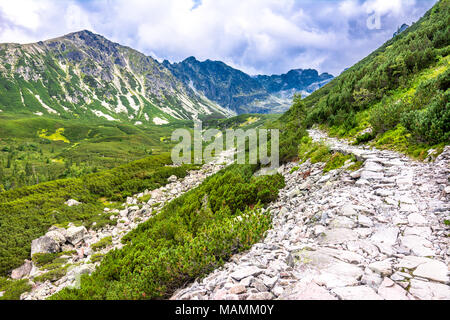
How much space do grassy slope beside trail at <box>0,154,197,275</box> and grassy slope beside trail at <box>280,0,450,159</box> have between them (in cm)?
2386

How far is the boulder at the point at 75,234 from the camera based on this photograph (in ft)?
57.3

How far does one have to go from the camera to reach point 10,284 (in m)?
12.8

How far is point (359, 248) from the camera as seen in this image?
13.2ft

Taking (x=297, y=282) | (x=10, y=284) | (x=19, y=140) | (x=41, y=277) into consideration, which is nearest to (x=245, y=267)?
(x=297, y=282)

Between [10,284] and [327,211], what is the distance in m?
19.0

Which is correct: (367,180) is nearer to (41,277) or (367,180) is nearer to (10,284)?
(41,277)

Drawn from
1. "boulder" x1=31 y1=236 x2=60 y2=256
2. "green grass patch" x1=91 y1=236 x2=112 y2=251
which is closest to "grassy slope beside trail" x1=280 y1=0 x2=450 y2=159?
"green grass patch" x1=91 y1=236 x2=112 y2=251

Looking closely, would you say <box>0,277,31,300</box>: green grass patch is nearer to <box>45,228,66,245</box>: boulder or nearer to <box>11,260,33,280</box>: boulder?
<box>11,260,33,280</box>: boulder

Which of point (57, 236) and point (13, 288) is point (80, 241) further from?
point (13, 288)

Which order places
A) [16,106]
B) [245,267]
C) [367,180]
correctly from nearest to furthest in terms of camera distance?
[245,267] < [367,180] < [16,106]

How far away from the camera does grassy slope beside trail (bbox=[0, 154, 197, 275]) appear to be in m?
17.2

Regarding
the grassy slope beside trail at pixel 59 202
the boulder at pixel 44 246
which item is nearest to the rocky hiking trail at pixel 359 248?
the boulder at pixel 44 246
